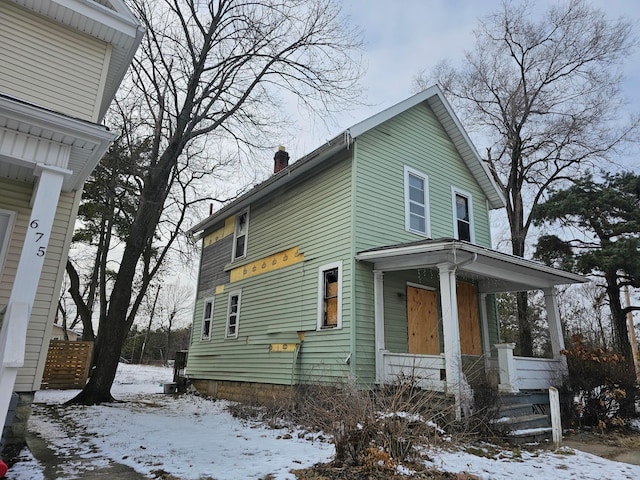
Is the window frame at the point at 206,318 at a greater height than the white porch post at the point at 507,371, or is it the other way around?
the window frame at the point at 206,318

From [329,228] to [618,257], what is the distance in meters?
10.5

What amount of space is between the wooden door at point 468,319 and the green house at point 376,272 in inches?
2.0

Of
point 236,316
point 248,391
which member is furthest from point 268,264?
point 248,391

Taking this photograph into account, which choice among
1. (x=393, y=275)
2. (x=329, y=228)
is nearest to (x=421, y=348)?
(x=393, y=275)

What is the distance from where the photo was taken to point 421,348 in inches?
396

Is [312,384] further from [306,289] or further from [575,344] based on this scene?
[575,344]

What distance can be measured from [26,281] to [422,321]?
27.4 ft

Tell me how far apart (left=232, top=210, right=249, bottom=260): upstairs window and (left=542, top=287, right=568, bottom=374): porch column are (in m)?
9.08

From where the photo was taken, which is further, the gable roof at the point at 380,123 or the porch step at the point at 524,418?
the gable roof at the point at 380,123

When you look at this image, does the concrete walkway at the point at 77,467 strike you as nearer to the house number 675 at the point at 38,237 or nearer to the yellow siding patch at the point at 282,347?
the house number 675 at the point at 38,237

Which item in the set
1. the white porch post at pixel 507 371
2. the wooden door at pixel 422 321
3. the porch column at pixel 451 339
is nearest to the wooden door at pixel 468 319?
the wooden door at pixel 422 321

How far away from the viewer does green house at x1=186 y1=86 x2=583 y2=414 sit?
8.59m

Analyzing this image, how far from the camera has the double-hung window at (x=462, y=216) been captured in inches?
480

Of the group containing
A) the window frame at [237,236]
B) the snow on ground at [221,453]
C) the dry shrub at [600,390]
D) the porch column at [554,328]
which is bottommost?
the snow on ground at [221,453]
